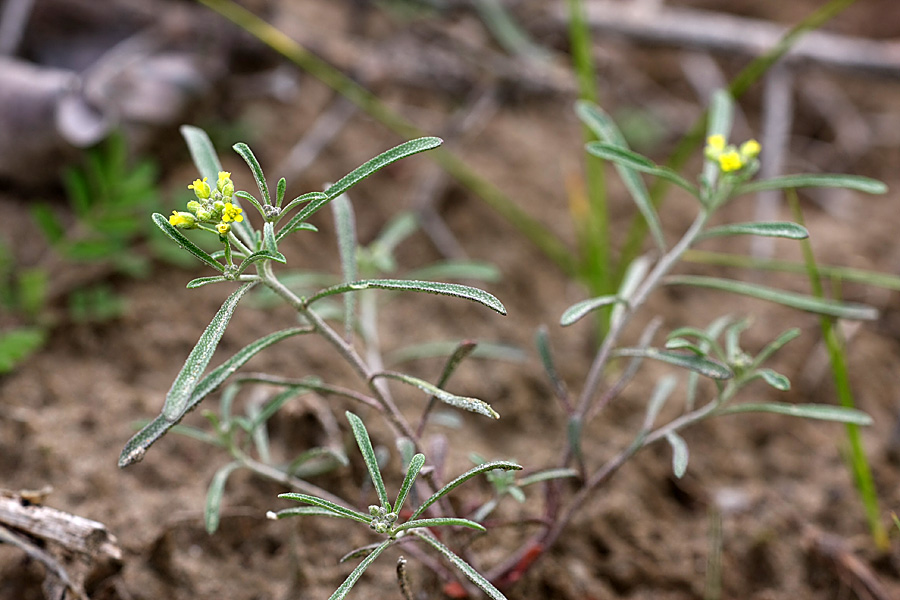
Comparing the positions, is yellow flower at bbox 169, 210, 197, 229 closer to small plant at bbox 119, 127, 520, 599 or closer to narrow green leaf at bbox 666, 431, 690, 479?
small plant at bbox 119, 127, 520, 599

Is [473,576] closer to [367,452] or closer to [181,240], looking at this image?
[367,452]

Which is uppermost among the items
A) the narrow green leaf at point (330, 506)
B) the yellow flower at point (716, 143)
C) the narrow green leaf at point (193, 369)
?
the yellow flower at point (716, 143)

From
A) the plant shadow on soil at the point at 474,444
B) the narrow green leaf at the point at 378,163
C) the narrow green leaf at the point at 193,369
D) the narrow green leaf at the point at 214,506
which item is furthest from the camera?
the plant shadow on soil at the point at 474,444

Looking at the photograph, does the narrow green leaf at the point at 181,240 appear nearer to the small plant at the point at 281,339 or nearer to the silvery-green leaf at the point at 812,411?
the small plant at the point at 281,339

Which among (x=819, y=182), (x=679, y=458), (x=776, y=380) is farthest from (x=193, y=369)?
(x=819, y=182)

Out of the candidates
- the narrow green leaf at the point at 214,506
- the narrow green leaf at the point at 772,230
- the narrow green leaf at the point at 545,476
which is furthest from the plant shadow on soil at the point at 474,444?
the narrow green leaf at the point at 772,230

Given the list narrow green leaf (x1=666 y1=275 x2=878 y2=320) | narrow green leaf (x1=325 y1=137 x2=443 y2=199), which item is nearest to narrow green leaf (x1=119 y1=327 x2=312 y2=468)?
narrow green leaf (x1=325 y1=137 x2=443 y2=199)
